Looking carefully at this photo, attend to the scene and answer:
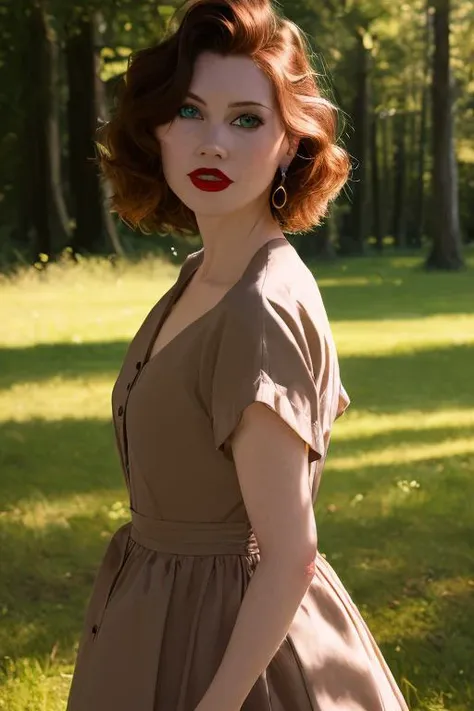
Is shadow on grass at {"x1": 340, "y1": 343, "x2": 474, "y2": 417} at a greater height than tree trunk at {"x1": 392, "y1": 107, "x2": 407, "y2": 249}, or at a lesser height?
greater

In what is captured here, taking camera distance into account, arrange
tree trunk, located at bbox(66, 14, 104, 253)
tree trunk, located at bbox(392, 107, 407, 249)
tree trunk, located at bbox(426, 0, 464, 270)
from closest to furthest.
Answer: tree trunk, located at bbox(66, 14, 104, 253) < tree trunk, located at bbox(426, 0, 464, 270) < tree trunk, located at bbox(392, 107, 407, 249)

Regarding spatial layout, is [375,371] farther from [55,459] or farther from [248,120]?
[248,120]

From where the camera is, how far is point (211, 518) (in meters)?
2.29

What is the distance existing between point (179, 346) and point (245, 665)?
1.70 ft

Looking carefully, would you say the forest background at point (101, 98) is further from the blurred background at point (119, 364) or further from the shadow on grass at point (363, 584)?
the shadow on grass at point (363, 584)

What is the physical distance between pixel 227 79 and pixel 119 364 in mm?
10840

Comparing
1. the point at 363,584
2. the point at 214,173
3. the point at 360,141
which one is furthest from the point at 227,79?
the point at 360,141

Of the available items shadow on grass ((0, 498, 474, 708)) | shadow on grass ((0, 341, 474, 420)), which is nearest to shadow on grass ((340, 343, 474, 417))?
shadow on grass ((0, 341, 474, 420))

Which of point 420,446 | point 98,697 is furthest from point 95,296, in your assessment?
point 98,697

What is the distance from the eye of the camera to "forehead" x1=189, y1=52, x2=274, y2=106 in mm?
2285

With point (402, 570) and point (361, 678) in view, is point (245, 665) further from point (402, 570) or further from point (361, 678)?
point (402, 570)

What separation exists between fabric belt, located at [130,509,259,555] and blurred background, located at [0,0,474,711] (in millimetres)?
911

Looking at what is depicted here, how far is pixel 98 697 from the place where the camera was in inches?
93.4

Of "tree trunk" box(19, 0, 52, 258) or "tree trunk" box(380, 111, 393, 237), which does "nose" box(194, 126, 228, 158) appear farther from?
"tree trunk" box(380, 111, 393, 237)
